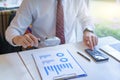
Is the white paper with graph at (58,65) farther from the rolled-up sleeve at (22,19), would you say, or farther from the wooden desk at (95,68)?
the rolled-up sleeve at (22,19)

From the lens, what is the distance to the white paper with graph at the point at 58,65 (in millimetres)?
851

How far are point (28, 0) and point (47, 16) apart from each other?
168 millimetres

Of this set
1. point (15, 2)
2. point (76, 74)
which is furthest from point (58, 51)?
point (15, 2)

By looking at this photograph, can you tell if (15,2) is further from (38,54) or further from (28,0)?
(38,54)

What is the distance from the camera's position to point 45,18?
1397 mm

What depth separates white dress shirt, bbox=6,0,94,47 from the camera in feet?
4.29

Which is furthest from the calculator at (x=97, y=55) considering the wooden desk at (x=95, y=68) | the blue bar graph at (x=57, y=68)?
the blue bar graph at (x=57, y=68)

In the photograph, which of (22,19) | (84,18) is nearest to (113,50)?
(84,18)

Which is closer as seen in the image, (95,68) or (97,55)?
(95,68)

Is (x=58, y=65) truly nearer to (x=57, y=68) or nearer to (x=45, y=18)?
(x=57, y=68)

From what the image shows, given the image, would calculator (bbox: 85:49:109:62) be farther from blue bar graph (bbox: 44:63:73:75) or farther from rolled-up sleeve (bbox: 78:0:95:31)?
rolled-up sleeve (bbox: 78:0:95:31)

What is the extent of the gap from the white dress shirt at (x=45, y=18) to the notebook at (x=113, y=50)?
0.26 metres

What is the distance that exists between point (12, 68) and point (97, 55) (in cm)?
42

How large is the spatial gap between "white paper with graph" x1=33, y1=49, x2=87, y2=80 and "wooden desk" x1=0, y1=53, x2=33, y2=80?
0.07 metres
